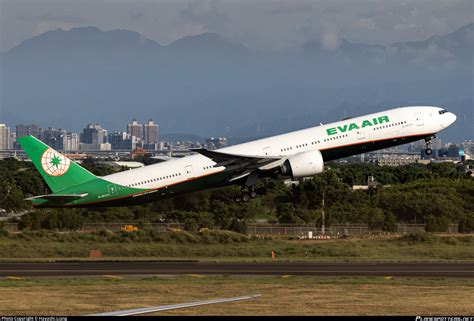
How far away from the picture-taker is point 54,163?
67.1 metres

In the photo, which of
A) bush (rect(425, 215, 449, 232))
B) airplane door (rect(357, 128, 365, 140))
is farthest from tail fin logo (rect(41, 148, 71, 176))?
bush (rect(425, 215, 449, 232))

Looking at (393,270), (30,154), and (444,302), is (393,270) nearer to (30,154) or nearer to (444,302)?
(444,302)

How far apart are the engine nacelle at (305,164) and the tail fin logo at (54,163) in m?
15.8

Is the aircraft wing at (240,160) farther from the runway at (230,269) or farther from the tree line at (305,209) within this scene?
the tree line at (305,209)

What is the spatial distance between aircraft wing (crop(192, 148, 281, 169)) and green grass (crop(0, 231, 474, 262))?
641 centimetres

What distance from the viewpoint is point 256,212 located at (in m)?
96.4

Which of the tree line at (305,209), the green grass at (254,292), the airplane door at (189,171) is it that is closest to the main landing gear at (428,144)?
the airplane door at (189,171)

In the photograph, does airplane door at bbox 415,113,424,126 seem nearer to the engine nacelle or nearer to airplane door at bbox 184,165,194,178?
the engine nacelle

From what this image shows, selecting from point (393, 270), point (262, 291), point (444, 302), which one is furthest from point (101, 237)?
point (444, 302)

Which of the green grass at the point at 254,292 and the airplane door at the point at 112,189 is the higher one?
the airplane door at the point at 112,189

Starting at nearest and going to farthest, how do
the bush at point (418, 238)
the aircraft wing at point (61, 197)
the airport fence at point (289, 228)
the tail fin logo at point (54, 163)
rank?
the aircraft wing at point (61, 197) < the tail fin logo at point (54, 163) < the bush at point (418, 238) < the airport fence at point (289, 228)

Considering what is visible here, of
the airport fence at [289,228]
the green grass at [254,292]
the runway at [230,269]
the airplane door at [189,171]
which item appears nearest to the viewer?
the green grass at [254,292]

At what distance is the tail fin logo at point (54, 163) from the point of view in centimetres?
6669

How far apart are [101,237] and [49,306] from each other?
38.2 metres
